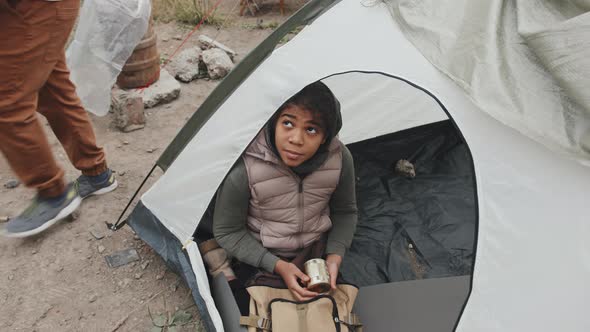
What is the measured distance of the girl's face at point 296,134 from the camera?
1527mm

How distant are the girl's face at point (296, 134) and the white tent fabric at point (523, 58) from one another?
1.35ft

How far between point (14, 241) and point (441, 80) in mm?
2031

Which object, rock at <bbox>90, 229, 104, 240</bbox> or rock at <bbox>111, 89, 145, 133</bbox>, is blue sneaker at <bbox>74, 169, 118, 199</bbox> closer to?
rock at <bbox>90, 229, 104, 240</bbox>

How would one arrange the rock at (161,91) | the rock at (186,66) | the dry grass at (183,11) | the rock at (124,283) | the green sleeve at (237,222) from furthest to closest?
1. the dry grass at (183,11)
2. the rock at (186,66)
3. the rock at (161,91)
4. the rock at (124,283)
5. the green sleeve at (237,222)

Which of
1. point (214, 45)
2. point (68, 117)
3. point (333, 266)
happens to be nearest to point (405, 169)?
point (333, 266)

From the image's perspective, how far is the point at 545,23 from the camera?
1.24 meters

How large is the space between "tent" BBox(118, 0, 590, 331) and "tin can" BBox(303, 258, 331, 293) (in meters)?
0.29

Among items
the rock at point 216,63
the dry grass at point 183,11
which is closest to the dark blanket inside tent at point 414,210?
the rock at point 216,63

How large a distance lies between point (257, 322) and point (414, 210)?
1243 millimetres

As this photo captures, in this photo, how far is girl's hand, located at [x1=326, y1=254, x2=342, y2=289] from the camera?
65.7 inches

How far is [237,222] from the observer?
1695 millimetres

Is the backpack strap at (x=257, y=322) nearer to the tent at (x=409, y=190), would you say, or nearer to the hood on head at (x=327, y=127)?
the tent at (x=409, y=190)

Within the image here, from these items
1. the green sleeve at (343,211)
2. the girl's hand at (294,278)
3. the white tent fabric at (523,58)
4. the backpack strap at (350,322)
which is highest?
the white tent fabric at (523,58)

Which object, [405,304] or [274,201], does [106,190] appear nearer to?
[274,201]
